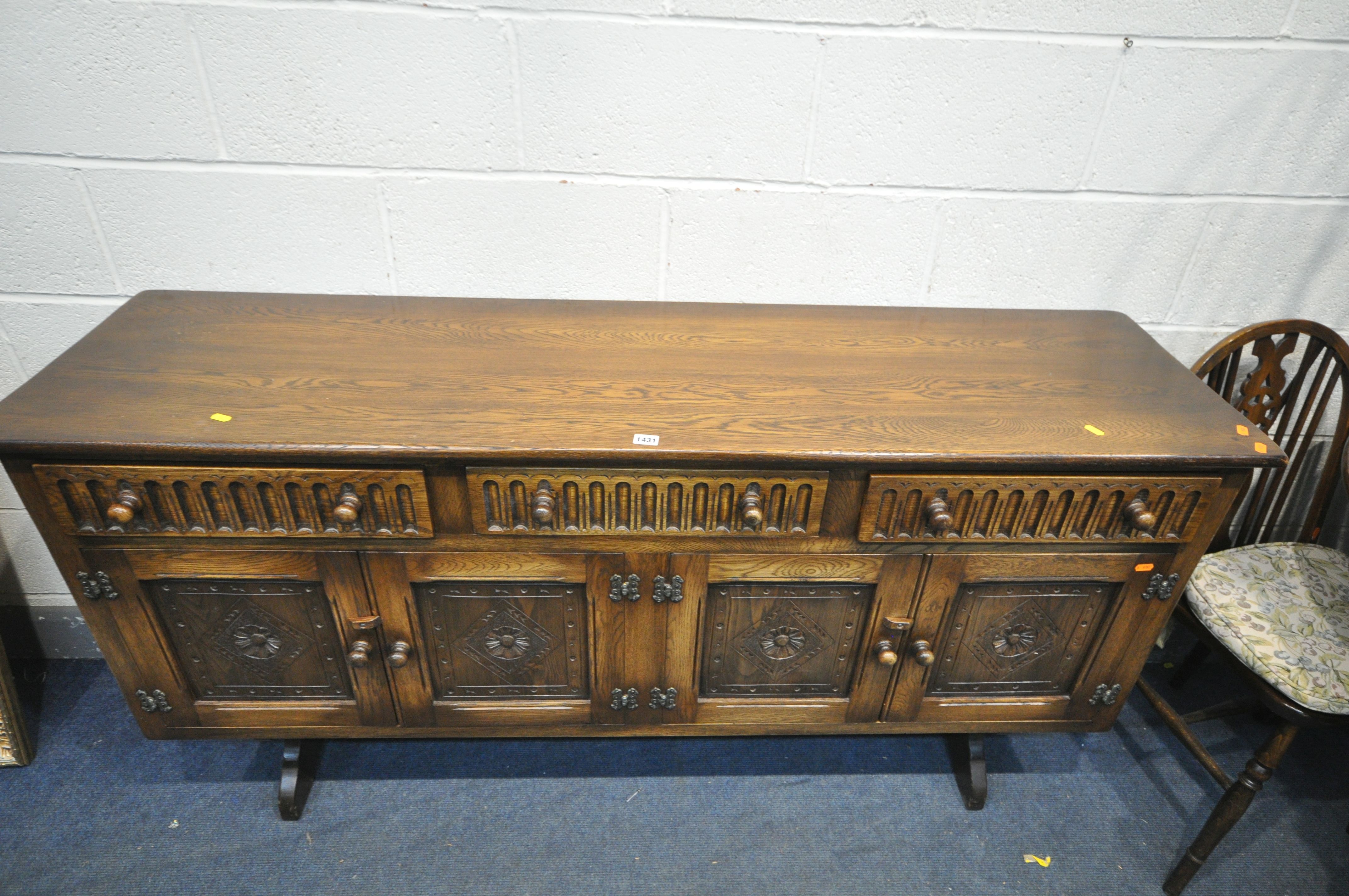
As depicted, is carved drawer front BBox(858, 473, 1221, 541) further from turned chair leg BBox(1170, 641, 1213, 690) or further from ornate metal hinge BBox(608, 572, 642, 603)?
turned chair leg BBox(1170, 641, 1213, 690)

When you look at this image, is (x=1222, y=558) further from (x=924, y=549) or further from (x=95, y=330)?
(x=95, y=330)

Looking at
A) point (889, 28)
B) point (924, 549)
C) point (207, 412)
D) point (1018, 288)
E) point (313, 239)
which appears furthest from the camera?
point (1018, 288)

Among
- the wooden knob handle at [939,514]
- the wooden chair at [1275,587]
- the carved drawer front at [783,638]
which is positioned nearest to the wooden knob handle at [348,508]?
the carved drawer front at [783,638]

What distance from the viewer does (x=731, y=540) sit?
1196mm

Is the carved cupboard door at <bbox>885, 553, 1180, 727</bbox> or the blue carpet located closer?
the carved cupboard door at <bbox>885, 553, 1180, 727</bbox>

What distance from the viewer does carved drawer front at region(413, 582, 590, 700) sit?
49.4 inches

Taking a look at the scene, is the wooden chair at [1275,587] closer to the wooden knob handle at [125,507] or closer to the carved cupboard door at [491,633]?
the carved cupboard door at [491,633]

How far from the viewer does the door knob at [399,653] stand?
128 cm

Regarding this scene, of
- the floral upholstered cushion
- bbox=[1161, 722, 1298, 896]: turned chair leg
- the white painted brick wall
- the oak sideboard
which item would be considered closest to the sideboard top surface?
the oak sideboard

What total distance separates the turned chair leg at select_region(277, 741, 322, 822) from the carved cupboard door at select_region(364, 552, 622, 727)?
1.03 ft

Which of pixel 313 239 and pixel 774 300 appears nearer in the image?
pixel 313 239

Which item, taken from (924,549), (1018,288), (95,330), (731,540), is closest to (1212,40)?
(1018,288)

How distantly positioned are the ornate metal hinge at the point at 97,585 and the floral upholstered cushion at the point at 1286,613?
1.88m

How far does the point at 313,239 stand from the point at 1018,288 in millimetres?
1409
